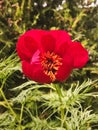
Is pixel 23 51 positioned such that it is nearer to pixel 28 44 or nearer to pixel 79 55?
pixel 28 44

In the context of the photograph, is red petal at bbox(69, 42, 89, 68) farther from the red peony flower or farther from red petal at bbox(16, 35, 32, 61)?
red petal at bbox(16, 35, 32, 61)

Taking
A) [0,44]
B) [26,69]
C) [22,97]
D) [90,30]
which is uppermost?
[90,30]

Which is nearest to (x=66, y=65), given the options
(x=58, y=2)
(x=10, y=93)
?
(x=10, y=93)

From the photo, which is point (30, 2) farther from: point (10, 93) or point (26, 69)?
point (26, 69)

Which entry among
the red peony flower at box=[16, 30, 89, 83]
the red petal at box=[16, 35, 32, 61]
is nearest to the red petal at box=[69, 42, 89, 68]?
the red peony flower at box=[16, 30, 89, 83]

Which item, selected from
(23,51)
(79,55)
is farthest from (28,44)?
(79,55)

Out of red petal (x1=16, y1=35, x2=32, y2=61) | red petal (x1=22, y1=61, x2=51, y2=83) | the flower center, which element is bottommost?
red petal (x1=22, y1=61, x2=51, y2=83)

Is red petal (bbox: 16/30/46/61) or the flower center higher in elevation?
red petal (bbox: 16/30/46/61)
